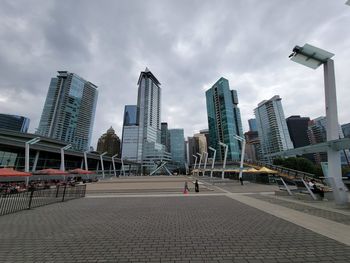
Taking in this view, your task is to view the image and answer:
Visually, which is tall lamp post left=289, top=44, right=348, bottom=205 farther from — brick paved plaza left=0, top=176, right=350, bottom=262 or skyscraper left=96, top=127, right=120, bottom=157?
skyscraper left=96, top=127, right=120, bottom=157

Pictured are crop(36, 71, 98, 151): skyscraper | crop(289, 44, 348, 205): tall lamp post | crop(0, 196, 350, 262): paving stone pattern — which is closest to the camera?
crop(0, 196, 350, 262): paving stone pattern

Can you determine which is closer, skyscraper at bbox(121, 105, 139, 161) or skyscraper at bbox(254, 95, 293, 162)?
skyscraper at bbox(254, 95, 293, 162)

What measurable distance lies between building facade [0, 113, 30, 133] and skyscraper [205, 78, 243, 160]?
447 feet

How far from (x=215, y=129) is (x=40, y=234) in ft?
462

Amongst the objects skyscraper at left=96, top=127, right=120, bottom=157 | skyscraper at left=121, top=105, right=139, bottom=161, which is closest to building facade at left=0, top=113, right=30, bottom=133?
skyscraper at left=96, top=127, right=120, bottom=157

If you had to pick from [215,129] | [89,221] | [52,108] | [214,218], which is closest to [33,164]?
[89,221]

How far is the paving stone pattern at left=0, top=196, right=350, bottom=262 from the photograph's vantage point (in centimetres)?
435

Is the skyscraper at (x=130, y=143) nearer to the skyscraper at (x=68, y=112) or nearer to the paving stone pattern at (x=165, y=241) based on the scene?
the skyscraper at (x=68, y=112)

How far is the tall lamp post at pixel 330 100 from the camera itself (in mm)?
10961

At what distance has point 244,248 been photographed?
4836 mm

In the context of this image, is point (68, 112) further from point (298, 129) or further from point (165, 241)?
point (298, 129)

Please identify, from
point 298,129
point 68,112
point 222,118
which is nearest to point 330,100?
point 222,118

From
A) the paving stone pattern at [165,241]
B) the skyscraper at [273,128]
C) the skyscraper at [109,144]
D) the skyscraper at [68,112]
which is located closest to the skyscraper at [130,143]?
the skyscraper at [109,144]

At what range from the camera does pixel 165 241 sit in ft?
17.7
